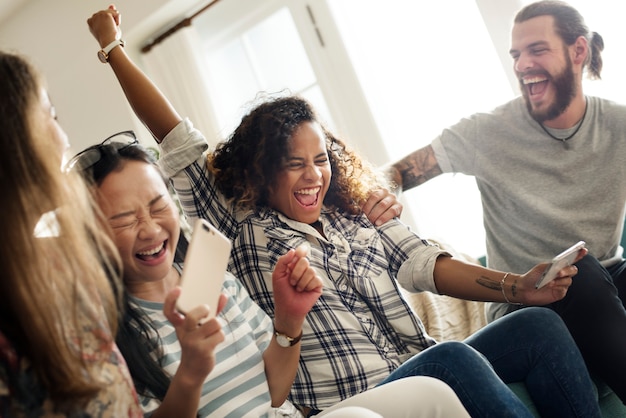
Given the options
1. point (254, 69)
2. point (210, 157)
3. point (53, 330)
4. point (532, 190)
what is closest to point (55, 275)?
point (53, 330)

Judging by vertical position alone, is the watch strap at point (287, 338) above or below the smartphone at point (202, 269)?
below

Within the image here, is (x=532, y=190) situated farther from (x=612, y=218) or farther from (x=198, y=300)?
(x=198, y=300)

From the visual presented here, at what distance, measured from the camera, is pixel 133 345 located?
116 centimetres

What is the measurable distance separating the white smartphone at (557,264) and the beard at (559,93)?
61 centimetres

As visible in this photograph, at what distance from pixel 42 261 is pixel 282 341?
53 cm

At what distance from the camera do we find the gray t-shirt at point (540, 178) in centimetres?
190

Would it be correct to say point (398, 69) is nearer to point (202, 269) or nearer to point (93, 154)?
point (93, 154)

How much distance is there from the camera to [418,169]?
81.6 inches

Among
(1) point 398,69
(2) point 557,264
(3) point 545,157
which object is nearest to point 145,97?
(2) point 557,264

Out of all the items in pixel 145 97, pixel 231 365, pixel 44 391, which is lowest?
pixel 231 365

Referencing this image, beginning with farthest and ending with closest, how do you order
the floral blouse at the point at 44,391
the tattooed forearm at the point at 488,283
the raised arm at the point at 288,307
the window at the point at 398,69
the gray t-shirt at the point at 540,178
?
the window at the point at 398,69, the gray t-shirt at the point at 540,178, the tattooed forearm at the point at 488,283, the raised arm at the point at 288,307, the floral blouse at the point at 44,391

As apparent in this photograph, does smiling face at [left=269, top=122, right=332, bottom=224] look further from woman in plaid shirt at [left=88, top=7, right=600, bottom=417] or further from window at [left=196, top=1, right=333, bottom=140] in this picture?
window at [left=196, top=1, right=333, bottom=140]

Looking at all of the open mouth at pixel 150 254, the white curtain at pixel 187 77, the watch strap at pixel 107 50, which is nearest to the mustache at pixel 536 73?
the watch strap at pixel 107 50

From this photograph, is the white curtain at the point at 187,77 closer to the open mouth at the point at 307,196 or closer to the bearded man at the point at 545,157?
the bearded man at the point at 545,157
